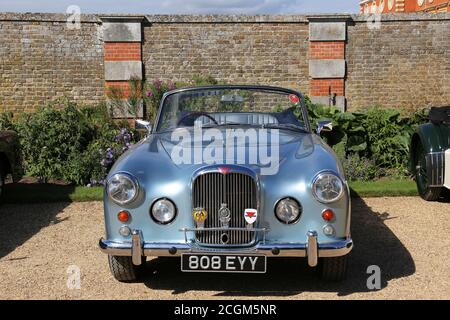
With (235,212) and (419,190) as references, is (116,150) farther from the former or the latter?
(235,212)

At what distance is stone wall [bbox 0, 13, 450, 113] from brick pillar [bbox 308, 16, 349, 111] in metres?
0.02

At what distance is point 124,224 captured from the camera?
4145 millimetres

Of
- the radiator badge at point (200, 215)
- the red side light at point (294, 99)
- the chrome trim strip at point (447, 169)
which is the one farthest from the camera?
the chrome trim strip at point (447, 169)

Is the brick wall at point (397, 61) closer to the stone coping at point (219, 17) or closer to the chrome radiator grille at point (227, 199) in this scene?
the stone coping at point (219, 17)

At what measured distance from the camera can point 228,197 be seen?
4043mm

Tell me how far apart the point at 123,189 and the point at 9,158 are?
3.72 meters

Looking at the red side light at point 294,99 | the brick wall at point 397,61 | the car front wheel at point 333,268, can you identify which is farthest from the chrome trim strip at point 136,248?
the brick wall at point 397,61

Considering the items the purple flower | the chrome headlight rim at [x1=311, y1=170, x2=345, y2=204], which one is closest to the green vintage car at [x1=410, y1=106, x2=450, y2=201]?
the chrome headlight rim at [x1=311, y1=170, x2=345, y2=204]

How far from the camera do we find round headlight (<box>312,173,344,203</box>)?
406 cm

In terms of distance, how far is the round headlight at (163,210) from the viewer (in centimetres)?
411

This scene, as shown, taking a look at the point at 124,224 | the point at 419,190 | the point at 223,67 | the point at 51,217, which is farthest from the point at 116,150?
the point at 124,224

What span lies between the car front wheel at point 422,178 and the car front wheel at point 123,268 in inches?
168

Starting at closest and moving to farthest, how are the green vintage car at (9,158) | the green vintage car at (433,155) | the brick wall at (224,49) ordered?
the green vintage car at (433,155), the green vintage car at (9,158), the brick wall at (224,49)

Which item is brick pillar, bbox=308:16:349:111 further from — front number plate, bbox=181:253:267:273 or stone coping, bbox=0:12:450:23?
front number plate, bbox=181:253:267:273
